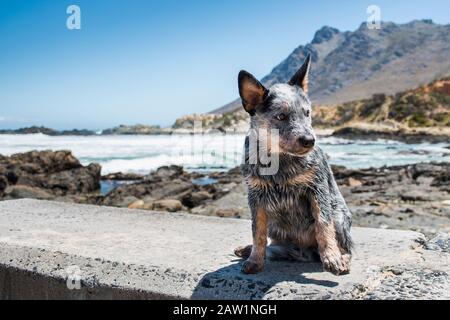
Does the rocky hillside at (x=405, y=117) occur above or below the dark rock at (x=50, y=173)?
above

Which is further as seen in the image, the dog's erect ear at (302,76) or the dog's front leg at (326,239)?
the dog's erect ear at (302,76)

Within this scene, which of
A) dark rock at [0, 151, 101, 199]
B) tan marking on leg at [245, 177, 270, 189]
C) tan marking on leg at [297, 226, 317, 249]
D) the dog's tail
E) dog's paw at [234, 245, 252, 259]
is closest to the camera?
tan marking on leg at [245, 177, 270, 189]

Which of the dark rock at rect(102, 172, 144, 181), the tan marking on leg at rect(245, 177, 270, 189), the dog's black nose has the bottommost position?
the dark rock at rect(102, 172, 144, 181)

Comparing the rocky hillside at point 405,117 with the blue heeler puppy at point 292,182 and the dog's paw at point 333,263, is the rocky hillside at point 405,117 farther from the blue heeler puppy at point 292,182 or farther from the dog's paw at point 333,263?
the dog's paw at point 333,263

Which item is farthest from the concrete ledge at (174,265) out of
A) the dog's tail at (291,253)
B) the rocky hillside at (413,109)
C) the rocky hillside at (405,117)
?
the rocky hillside at (413,109)

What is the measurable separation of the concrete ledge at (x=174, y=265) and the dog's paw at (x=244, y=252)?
61 mm

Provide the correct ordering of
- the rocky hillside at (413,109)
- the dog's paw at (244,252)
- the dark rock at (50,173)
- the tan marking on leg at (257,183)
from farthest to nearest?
the rocky hillside at (413,109) → the dark rock at (50,173) → the dog's paw at (244,252) → the tan marking on leg at (257,183)

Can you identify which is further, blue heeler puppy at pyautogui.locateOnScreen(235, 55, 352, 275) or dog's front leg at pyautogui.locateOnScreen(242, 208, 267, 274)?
dog's front leg at pyautogui.locateOnScreen(242, 208, 267, 274)

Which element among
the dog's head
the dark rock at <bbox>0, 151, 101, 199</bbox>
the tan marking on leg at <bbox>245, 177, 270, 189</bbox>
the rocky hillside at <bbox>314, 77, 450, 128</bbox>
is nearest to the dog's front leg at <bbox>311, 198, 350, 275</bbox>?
the tan marking on leg at <bbox>245, 177, 270, 189</bbox>

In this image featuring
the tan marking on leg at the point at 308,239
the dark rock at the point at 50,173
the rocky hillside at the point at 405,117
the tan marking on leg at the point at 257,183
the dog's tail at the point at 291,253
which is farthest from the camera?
the rocky hillside at the point at 405,117

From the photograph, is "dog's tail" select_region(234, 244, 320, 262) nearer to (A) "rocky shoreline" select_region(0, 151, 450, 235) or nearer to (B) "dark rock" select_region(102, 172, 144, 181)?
(A) "rocky shoreline" select_region(0, 151, 450, 235)

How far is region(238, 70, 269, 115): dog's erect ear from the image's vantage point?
274cm

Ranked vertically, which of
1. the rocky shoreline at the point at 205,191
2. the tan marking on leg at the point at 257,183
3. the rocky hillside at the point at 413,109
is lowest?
the rocky shoreline at the point at 205,191

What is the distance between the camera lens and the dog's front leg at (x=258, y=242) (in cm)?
292
